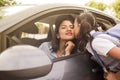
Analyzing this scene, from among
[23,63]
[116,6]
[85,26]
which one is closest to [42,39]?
[85,26]

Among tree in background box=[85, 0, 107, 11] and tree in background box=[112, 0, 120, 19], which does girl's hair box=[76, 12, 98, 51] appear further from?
tree in background box=[112, 0, 120, 19]

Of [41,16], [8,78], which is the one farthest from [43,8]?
[8,78]

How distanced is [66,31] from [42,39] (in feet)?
0.75

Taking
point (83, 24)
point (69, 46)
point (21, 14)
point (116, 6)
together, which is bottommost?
point (116, 6)

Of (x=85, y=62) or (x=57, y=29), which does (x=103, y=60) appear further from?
(x=57, y=29)

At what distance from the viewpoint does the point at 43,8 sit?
321 cm

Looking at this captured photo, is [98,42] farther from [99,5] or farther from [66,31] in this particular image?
[99,5]

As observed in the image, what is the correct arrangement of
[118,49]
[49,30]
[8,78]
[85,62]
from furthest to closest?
[49,30] < [85,62] < [118,49] < [8,78]

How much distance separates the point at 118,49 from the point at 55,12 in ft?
2.38

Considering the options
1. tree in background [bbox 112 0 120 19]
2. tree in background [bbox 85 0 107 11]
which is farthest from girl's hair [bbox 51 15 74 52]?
tree in background [bbox 112 0 120 19]

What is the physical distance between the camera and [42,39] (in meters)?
3.53

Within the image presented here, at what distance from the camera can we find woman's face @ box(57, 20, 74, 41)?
11.3 ft

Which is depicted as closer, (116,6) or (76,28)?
(76,28)

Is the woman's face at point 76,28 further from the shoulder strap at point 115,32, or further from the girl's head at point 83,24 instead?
the shoulder strap at point 115,32
